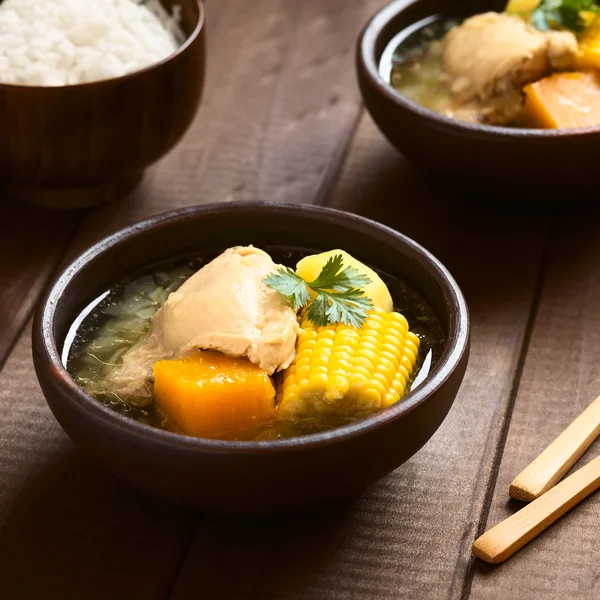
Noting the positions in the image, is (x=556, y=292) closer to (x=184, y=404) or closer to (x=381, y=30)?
(x=381, y=30)

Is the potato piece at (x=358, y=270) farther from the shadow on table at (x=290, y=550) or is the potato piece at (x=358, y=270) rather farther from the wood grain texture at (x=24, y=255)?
the wood grain texture at (x=24, y=255)

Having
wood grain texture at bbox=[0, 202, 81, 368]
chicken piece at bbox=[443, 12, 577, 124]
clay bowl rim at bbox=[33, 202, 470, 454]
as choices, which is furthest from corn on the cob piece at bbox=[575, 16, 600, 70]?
wood grain texture at bbox=[0, 202, 81, 368]

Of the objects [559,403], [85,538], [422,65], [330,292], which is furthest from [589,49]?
[85,538]

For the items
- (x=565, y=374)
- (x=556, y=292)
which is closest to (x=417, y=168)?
(x=556, y=292)

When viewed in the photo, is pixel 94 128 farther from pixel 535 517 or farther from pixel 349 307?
pixel 535 517

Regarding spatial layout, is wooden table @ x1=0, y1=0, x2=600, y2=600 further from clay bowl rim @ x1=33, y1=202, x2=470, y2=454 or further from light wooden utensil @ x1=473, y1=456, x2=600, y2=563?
clay bowl rim @ x1=33, y1=202, x2=470, y2=454

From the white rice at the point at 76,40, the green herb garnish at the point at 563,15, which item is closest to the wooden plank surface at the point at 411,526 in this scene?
the green herb garnish at the point at 563,15

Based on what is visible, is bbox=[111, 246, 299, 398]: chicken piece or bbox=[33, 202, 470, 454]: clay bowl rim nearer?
bbox=[33, 202, 470, 454]: clay bowl rim
